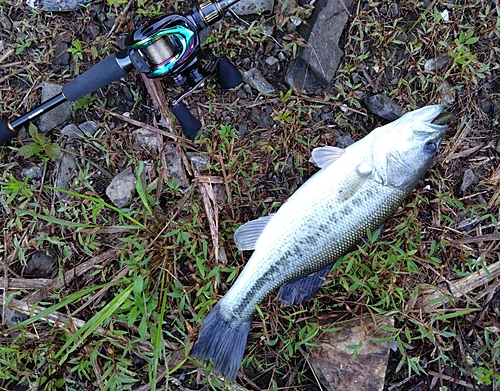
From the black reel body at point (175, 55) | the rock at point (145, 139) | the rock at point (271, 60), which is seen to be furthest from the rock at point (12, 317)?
the rock at point (271, 60)

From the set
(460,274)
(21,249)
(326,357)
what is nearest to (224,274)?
(326,357)

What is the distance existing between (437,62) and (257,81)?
138cm

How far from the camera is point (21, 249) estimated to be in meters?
3.17

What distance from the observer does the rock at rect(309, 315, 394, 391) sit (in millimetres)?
2979

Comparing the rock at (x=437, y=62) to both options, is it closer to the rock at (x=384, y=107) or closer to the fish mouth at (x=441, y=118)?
the rock at (x=384, y=107)

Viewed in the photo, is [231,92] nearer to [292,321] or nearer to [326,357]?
[292,321]

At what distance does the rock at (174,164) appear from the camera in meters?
3.20

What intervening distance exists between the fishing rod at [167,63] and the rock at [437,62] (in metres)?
1.45

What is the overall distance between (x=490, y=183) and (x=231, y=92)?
6.83ft

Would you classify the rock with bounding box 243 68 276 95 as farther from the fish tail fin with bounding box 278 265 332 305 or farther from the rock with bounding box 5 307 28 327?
the rock with bounding box 5 307 28 327

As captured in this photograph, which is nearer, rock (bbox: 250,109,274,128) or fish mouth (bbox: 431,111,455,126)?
fish mouth (bbox: 431,111,455,126)

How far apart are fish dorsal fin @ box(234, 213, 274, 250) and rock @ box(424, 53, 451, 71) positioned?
1.67 meters

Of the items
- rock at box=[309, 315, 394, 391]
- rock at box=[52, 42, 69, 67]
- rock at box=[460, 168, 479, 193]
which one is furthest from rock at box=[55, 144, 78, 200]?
rock at box=[460, 168, 479, 193]

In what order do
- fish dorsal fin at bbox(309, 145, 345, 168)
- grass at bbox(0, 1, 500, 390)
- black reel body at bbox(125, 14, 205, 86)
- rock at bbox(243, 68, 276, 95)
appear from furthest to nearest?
rock at bbox(243, 68, 276, 95), grass at bbox(0, 1, 500, 390), fish dorsal fin at bbox(309, 145, 345, 168), black reel body at bbox(125, 14, 205, 86)
